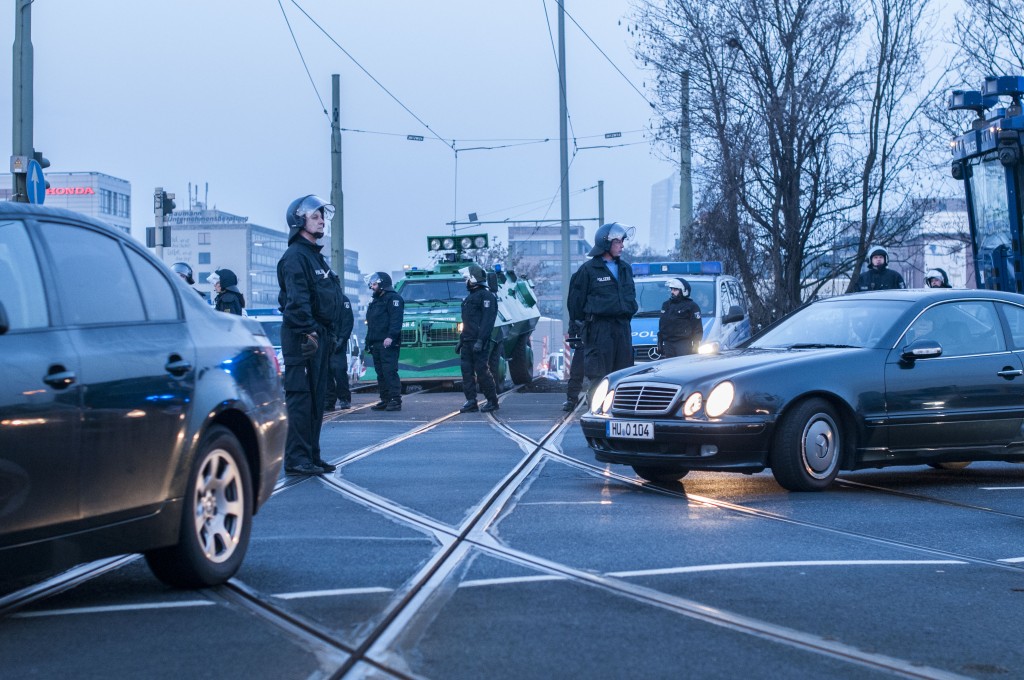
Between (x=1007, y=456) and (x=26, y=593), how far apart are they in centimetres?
687

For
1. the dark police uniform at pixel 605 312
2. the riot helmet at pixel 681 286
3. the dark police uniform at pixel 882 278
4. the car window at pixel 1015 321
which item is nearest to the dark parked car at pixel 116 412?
the car window at pixel 1015 321

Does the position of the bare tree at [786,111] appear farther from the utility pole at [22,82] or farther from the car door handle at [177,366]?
the car door handle at [177,366]

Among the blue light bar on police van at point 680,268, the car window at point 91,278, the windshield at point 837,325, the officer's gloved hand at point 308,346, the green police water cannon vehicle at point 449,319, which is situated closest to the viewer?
the car window at point 91,278

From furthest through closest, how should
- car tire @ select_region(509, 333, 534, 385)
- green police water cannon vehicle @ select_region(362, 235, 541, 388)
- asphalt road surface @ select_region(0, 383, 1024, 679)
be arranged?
1. car tire @ select_region(509, 333, 534, 385)
2. green police water cannon vehicle @ select_region(362, 235, 541, 388)
3. asphalt road surface @ select_region(0, 383, 1024, 679)

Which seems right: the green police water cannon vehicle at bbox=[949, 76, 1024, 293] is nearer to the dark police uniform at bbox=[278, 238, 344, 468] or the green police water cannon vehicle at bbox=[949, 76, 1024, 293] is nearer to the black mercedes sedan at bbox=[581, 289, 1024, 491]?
the black mercedes sedan at bbox=[581, 289, 1024, 491]

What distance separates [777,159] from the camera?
90.7 ft

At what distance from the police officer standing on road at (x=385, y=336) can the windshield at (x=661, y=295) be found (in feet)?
11.0

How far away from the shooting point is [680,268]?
68.2 feet

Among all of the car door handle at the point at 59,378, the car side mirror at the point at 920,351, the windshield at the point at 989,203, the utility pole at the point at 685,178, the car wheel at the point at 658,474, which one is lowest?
the car wheel at the point at 658,474

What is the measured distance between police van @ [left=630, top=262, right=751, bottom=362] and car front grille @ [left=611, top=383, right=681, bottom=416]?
358 inches

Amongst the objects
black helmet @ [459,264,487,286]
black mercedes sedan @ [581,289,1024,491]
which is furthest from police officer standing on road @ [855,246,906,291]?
black mercedes sedan @ [581,289,1024,491]

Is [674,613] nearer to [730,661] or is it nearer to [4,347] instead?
[730,661]

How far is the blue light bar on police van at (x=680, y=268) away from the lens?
811 inches

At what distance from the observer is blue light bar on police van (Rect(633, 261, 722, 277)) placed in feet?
67.6
